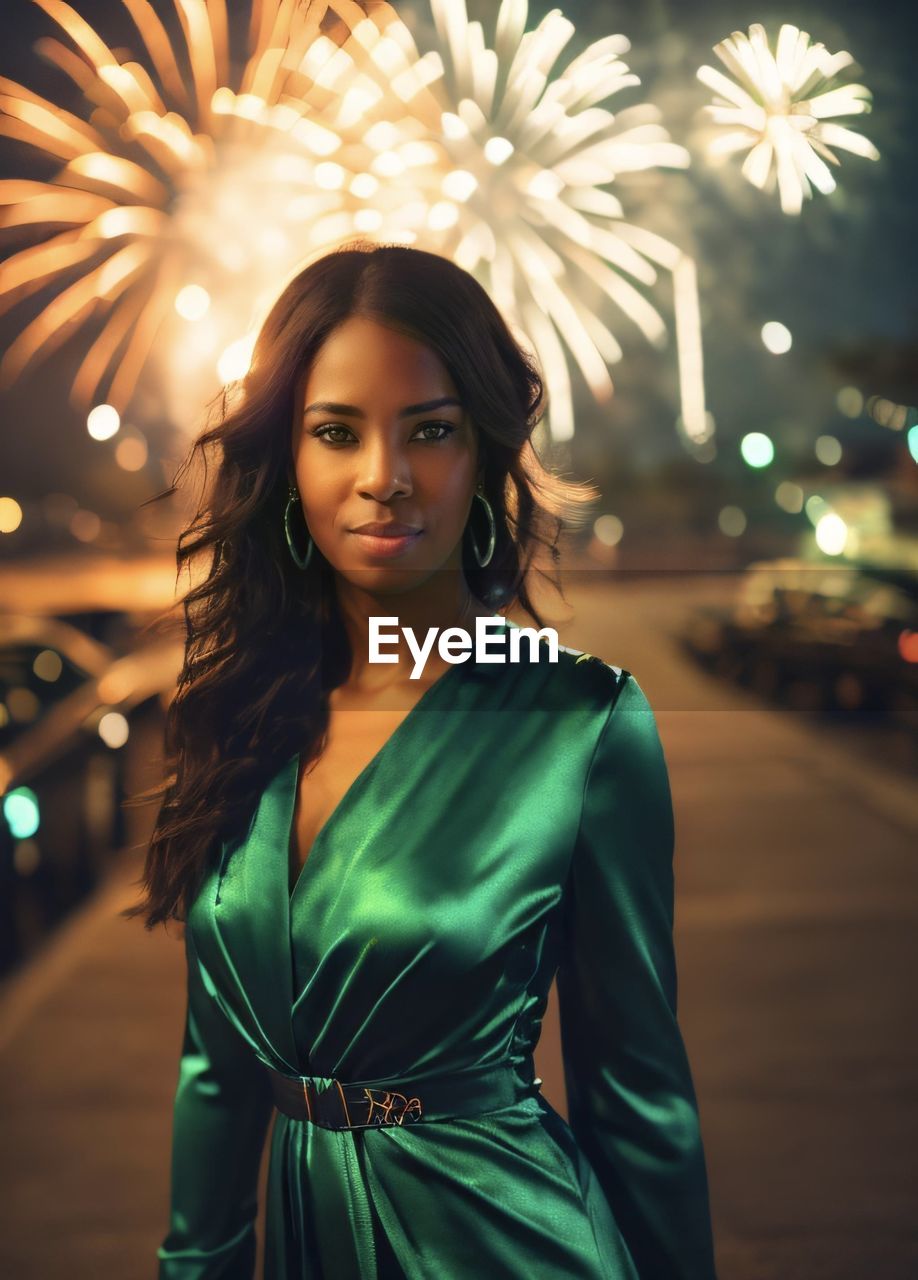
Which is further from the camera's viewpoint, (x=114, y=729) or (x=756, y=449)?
(x=114, y=729)

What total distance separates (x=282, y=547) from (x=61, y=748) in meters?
1.28

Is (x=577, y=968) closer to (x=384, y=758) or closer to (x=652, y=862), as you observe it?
(x=652, y=862)

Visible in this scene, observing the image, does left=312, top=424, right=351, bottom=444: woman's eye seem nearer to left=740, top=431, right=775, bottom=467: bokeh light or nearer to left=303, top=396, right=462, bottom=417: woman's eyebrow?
left=303, top=396, right=462, bottom=417: woman's eyebrow

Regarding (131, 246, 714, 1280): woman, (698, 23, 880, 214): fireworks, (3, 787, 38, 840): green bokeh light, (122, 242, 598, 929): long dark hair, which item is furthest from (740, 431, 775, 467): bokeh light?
(3, 787, 38, 840): green bokeh light

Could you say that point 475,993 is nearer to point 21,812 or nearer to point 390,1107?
point 390,1107

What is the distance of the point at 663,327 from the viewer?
1.81m

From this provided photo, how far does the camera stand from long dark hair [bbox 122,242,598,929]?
3.42ft

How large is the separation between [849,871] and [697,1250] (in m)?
0.98

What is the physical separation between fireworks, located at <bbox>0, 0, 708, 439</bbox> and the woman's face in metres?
0.64

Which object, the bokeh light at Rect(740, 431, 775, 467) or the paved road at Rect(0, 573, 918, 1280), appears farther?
the bokeh light at Rect(740, 431, 775, 467)

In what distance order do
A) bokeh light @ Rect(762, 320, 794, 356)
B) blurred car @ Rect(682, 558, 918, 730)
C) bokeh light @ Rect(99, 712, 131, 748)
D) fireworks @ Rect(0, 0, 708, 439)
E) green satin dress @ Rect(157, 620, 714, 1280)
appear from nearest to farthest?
green satin dress @ Rect(157, 620, 714, 1280), fireworks @ Rect(0, 0, 708, 439), bokeh light @ Rect(762, 320, 794, 356), blurred car @ Rect(682, 558, 918, 730), bokeh light @ Rect(99, 712, 131, 748)

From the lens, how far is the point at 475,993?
0.96 m

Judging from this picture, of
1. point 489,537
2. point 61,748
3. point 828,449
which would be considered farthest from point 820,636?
point 61,748

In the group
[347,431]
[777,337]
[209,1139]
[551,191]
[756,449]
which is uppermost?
[551,191]
